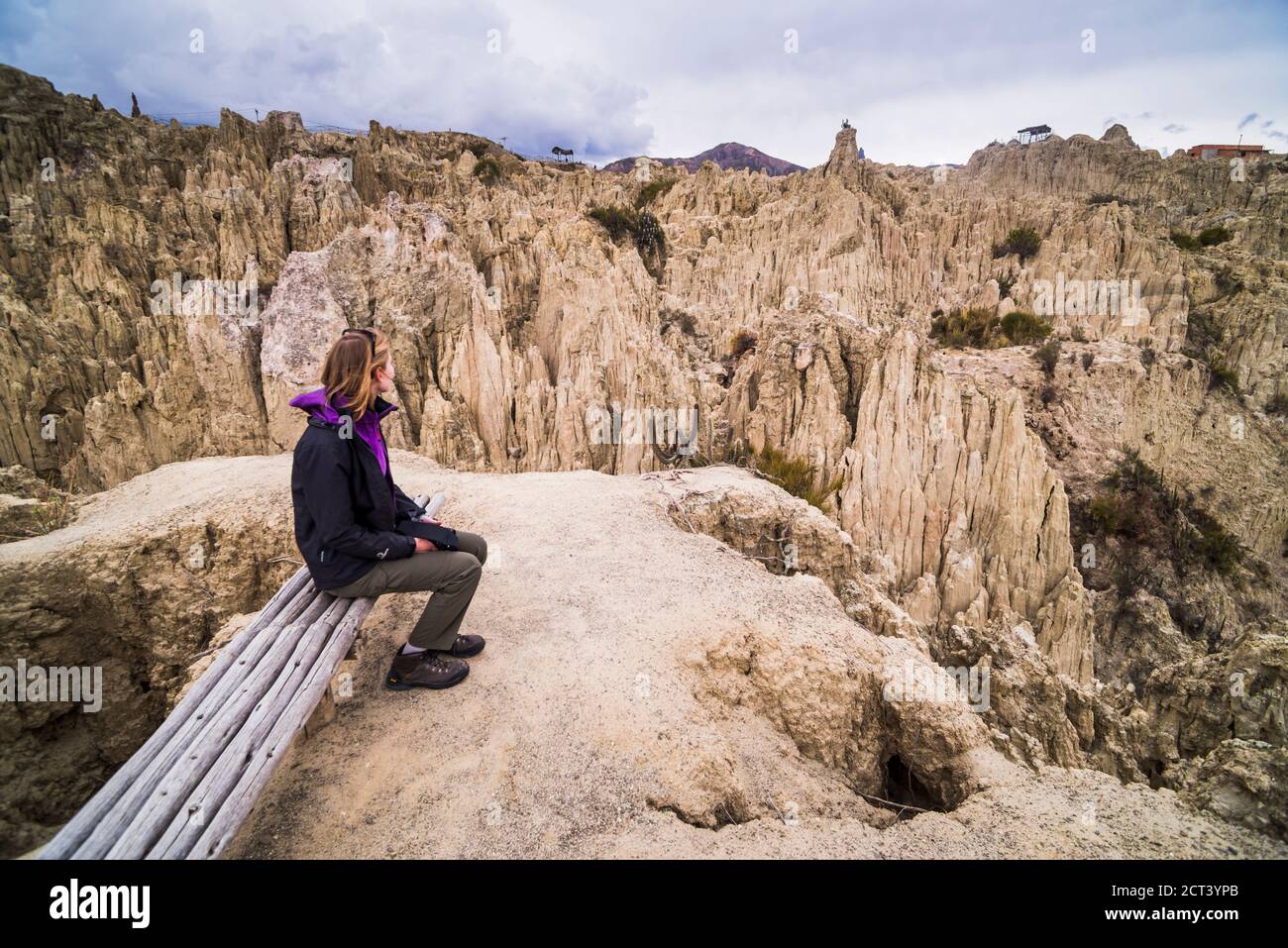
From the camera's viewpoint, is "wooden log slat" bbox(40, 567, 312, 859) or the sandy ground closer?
"wooden log slat" bbox(40, 567, 312, 859)

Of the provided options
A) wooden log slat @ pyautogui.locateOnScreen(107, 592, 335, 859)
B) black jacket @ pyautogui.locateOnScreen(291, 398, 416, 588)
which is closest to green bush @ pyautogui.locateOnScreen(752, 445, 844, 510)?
black jacket @ pyautogui.locateOnScreen(291, 398, 416, 588)

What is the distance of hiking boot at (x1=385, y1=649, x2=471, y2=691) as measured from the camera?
3783mm

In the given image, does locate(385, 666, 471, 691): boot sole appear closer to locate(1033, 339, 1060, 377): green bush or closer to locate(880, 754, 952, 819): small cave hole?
locate(880, 754, 952, 819): small cave hole

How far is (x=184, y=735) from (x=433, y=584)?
1.42 m

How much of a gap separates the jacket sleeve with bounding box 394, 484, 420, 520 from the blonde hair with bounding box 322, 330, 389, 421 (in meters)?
0.80

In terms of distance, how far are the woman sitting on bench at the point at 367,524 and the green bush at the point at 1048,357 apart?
22.9 metres

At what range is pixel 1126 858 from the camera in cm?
293

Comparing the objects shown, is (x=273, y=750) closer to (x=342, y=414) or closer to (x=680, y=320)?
(x=342, y=414)

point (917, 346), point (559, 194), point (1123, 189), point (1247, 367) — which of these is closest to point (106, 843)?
point (917, 346)

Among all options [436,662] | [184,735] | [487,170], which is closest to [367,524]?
[436,662]

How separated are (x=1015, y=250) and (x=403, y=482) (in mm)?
31942

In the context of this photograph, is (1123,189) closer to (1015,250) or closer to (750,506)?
(1015,250)

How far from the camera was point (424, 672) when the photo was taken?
3.81m

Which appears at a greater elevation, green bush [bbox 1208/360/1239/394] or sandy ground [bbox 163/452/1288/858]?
green bush [bbox 1208/360/1239/394]
